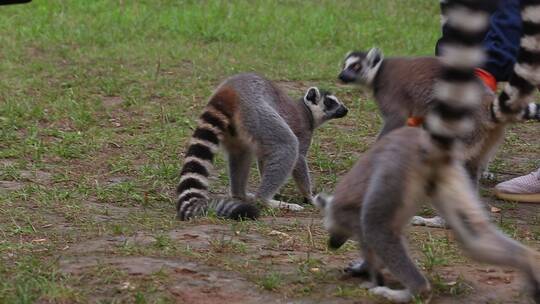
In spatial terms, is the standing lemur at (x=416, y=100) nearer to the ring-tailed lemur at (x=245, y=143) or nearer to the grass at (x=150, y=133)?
the grass at (x=150, y=133)

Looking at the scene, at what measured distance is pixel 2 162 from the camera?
688 cm

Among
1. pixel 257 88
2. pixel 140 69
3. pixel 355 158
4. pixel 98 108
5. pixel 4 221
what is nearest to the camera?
pixel 4 221

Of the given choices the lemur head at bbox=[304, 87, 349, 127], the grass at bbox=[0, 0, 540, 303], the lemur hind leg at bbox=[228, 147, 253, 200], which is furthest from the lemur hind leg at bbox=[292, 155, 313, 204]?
the lemur head at bbox=[304, 87, 349, 127]

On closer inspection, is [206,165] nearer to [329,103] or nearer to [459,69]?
[329,103]

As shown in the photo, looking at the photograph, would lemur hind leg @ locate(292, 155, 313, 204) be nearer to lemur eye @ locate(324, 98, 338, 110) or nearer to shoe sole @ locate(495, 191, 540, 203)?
lemur eye @ locate(324, 98, 338, 110)

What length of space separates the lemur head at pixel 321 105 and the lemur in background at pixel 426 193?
267 centimetres

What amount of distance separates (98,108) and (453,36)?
18.0 ft

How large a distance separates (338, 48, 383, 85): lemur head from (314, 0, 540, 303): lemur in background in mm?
2365

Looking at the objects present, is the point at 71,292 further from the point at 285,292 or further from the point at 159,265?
the point at 285,292

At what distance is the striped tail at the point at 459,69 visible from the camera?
348cm

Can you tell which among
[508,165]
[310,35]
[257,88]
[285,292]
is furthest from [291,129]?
[310,35]

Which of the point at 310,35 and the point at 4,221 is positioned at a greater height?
the point at 4,221

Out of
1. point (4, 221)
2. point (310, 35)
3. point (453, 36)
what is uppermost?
point (453, 36)

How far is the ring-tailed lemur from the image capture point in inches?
236
